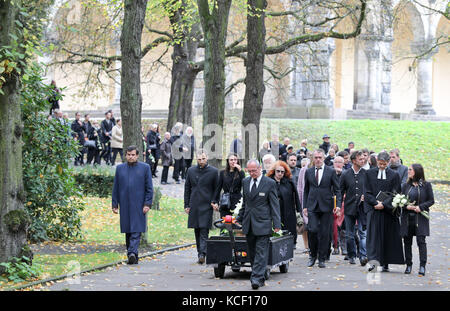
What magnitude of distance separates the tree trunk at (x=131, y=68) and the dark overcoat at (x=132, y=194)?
200cm

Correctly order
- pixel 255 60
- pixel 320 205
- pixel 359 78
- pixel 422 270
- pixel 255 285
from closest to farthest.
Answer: pixel 255 285 < pixel 422 270 < pixel 320 205 < pixel 255 60 < pixel 359 78

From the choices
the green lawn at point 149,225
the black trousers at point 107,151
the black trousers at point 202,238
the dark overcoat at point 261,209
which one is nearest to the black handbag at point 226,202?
the black trousers at point 202,238

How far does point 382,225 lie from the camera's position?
1395cm

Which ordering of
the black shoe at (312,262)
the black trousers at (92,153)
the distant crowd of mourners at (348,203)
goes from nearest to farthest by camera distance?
the distant crowd of mourners at (348,203) → the black shoe at (312,262) → the black trousers at (92,153)

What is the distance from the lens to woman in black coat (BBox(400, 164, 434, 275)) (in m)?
13.4

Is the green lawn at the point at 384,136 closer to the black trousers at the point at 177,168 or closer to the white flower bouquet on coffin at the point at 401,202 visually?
the black trousers at the point at 177,168

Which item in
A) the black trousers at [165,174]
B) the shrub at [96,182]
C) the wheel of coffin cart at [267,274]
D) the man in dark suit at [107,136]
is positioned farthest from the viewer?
the man in dark suit at [107,136]

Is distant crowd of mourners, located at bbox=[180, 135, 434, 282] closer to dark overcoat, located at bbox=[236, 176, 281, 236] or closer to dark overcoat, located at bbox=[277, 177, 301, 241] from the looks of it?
dark overcoat, located at bbox=[277, 177, 301, 241]

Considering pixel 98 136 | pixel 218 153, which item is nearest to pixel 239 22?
pixel 98 136

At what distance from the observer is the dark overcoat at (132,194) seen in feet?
45.9

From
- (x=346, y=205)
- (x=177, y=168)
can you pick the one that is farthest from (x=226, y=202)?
(x=177, y=168)

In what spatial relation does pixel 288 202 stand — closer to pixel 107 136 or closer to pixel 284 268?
pixel 284 268

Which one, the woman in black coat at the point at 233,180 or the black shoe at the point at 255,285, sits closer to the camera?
the black shoe at the point at 255,285

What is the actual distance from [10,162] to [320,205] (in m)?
5.61
